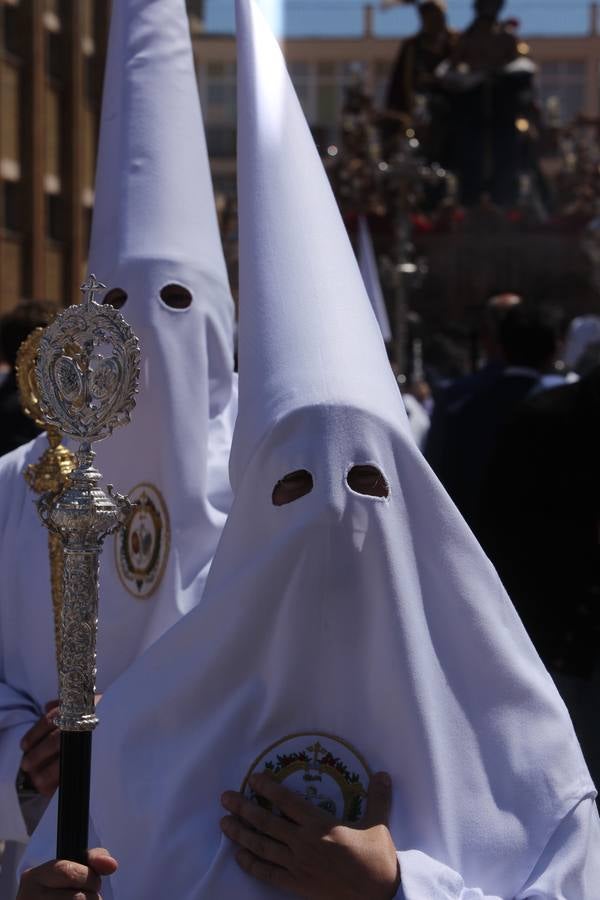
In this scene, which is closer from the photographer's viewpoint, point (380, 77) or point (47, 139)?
point (47, 139)

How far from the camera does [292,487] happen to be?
241cm

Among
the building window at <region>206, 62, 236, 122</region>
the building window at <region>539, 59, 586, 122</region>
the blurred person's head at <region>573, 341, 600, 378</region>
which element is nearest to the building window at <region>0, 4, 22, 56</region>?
the blurred person's head at <region>573, 341, 600, 378</region>

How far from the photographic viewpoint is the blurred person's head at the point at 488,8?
27.6 meters

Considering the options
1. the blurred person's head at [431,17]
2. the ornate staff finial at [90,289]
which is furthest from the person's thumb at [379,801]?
the blurred person's head at [431,17]

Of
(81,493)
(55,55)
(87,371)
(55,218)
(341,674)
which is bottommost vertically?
(55,218)

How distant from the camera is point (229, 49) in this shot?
1826 inches

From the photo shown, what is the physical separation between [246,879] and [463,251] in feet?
73.5

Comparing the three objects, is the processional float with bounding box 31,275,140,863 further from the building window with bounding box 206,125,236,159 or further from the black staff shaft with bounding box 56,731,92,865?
the building window with bounding box 206,125,236,159

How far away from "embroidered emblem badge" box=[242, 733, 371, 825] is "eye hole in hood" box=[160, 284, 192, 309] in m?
1.50

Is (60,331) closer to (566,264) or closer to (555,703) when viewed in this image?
(555,703)

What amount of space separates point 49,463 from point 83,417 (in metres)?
1.35

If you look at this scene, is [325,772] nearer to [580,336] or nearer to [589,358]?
[589,358]

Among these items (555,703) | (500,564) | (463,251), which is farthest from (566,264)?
(555,703)

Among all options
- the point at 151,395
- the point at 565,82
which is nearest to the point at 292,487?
the point at 151,395
